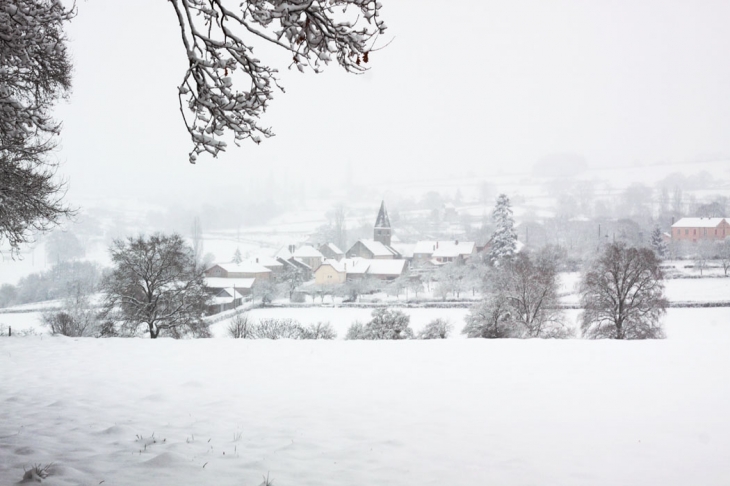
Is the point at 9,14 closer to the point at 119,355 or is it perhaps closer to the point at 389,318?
the point at 119,355

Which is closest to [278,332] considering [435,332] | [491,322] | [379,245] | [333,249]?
[435,332]

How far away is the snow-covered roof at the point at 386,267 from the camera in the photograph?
63.2 metres

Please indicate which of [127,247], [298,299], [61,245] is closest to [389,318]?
[127,247]

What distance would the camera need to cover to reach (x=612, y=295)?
26094 mm

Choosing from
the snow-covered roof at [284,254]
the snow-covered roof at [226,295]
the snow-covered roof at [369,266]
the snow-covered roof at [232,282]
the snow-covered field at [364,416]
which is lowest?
the snow-covered roof at [226,295]

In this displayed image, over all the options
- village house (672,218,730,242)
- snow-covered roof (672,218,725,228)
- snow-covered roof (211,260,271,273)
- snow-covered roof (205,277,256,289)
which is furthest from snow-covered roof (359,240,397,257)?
snow-covered roof (672,218,725,228)

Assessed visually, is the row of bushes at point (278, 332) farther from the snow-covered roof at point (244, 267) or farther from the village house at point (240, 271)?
the snow-covered roof at point (244, 267)

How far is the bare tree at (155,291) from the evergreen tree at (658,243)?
5140 cm

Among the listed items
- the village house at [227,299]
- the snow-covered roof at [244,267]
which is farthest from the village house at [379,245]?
the village house at [227,299]

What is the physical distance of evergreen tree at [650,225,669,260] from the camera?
55281 millimetres

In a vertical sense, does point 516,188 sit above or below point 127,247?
above

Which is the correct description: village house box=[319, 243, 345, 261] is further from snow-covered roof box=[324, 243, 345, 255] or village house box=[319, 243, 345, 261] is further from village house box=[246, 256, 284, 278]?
village house box=[246, 256, 284, 278]

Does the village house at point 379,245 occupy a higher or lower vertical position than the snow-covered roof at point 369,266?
higher

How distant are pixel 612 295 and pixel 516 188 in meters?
82.7
